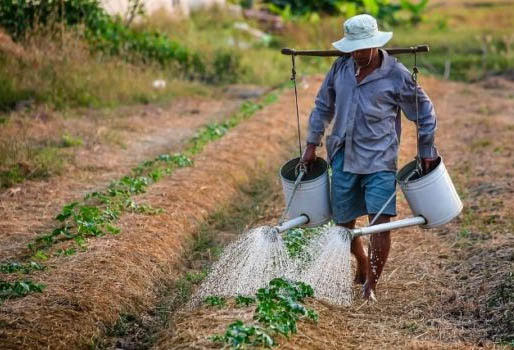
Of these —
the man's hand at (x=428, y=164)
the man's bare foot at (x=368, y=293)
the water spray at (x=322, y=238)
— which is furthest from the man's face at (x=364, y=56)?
the man's bare foot at (x=368, y=293)

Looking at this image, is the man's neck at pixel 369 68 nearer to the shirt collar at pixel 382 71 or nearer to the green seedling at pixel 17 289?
the shirt collar at pixel 382 71

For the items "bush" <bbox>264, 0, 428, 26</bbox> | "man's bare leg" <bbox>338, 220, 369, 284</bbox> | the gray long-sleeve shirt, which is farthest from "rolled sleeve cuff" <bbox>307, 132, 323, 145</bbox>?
"bush" <bbox>264, 0, 428, 26</bbox>

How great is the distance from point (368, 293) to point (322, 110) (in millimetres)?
1143

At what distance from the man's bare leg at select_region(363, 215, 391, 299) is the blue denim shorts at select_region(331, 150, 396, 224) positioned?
95 mm

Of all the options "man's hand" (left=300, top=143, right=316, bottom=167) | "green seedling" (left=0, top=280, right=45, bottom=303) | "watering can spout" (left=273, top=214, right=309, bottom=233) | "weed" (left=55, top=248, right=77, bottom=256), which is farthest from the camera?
"weed" (left=55, top=248, right=77, bottom=256)

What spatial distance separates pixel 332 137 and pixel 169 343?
5.63 ft

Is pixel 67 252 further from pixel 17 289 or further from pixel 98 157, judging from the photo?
pixel 98 157

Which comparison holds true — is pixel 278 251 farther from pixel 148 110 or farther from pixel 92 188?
pixel 148 110

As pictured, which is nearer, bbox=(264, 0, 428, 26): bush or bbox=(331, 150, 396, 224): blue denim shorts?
bbox=(331, 150, 396, 224): blue denim shorts

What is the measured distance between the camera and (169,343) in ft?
15.6

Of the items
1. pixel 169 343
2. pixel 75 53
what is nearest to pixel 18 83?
pixel 75 53

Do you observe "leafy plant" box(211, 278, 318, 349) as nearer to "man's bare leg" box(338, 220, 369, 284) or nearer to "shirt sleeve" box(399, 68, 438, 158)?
"man's bare leg" box(338, 220, 369, 284)

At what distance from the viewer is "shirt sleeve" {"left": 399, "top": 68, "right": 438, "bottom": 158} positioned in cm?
556

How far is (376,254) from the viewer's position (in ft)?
18.6
